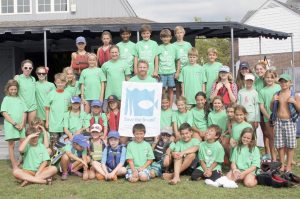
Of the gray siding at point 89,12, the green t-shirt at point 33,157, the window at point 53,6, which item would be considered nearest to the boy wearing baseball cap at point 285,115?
the green t-shirt at point 33,157

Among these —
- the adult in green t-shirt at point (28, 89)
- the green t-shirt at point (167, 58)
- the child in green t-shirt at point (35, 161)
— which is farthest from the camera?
the green t-shirt at point (167, 58)

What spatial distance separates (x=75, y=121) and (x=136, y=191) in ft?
6.98

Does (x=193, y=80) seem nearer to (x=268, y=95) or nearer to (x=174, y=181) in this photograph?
(x=268, y=95)

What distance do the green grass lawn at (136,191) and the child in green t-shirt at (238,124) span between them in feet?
2.99

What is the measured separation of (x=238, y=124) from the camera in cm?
768

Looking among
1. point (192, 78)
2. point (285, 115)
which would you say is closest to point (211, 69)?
point (192, 78)

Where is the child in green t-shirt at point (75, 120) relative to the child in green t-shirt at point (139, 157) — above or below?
above

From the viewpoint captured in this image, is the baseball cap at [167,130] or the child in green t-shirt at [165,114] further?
the child in green t-shirt at [165,114]

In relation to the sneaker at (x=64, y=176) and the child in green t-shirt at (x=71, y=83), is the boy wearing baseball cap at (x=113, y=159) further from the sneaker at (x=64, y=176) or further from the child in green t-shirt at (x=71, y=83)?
the child in green t-shirt at (x=71, y=83)

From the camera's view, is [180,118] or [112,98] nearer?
[180,118]

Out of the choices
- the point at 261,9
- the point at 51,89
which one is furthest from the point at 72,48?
the point at 261,9

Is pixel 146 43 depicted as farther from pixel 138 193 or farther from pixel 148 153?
pixel 138 193

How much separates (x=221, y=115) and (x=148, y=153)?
4.90 feet

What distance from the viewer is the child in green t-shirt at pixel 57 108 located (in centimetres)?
835
